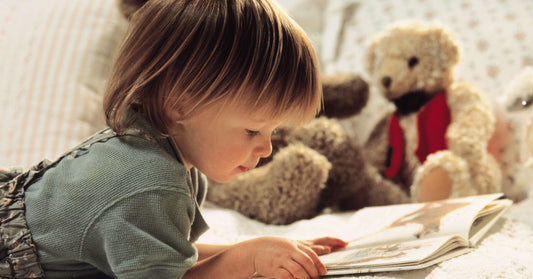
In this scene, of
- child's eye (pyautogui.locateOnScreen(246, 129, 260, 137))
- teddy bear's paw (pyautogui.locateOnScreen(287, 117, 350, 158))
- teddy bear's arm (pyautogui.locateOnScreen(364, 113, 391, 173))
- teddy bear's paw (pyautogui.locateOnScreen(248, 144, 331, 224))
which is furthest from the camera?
teddy bear's arm (pyautogui.locateOnScreen(364, 113, 391, 173))

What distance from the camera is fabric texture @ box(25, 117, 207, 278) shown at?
1.93 feet

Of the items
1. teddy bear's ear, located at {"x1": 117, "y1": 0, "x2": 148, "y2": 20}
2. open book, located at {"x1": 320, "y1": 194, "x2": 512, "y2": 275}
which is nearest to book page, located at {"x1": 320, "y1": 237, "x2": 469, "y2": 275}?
open book, located at {"x1": 320, "y1": 194, "x2": 512, "y2": 275}

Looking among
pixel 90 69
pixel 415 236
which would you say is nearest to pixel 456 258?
pixel 415 236

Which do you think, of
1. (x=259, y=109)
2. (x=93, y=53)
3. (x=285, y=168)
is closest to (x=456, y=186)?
(x=285, y=168)

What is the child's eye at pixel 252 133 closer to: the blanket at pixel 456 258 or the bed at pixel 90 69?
the blanket at pixel 456 258

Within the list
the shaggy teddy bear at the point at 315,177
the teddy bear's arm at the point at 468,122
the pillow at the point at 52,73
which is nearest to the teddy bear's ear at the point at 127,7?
the pillow at the point at 52,73

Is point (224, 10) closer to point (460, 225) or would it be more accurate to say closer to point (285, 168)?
point (460, 225)

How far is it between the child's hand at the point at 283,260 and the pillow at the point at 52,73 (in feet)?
2.30

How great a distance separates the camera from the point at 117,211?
596 mm

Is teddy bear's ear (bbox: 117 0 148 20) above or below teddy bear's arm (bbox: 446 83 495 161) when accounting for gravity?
above

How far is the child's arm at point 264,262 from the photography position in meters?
0.64

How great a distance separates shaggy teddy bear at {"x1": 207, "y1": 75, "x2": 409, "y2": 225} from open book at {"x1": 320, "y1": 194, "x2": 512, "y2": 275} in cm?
Result: 22

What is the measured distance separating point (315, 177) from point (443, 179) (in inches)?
11.2

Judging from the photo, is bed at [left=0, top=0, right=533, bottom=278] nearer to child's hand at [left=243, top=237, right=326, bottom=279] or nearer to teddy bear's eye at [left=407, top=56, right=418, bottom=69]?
teddy bear's eye at [left=407, top=56, right=418, bottom=69]
